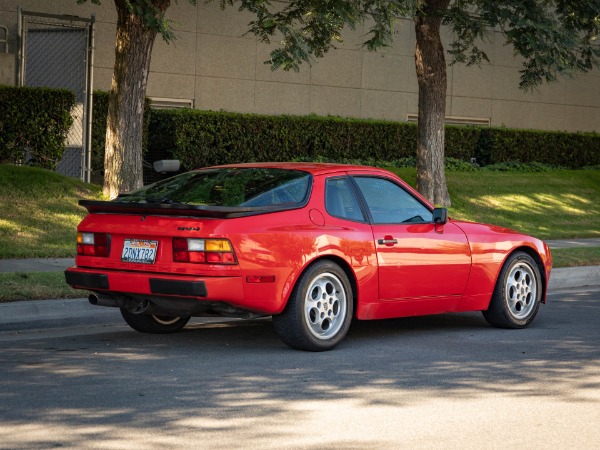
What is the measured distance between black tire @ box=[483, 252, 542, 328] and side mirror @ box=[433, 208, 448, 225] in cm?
94

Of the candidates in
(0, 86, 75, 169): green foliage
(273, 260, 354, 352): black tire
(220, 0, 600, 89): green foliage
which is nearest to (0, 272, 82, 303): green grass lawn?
(273, 260, 354, 352): black tire

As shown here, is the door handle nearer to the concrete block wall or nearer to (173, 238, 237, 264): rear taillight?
(173, 238, 237, 264): rear taillight

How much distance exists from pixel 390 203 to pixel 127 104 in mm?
8114

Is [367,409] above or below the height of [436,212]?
below

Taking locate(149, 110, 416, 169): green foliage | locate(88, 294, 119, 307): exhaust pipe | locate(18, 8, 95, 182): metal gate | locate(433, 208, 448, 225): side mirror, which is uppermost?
locate(18, 8, 95, 182): metal gate

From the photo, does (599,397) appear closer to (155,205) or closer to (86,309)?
(155,205)

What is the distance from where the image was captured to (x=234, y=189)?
28.9 ft

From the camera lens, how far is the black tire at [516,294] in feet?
33.2

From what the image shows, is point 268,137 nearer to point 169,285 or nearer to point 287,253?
point 287,253

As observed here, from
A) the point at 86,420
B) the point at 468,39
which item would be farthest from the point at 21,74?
the point at 86,420

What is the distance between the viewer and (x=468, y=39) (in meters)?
21.9

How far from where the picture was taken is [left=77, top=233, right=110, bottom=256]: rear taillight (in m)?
8.61

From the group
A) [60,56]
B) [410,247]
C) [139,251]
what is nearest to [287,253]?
[139,251]

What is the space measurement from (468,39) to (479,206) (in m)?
3.28
